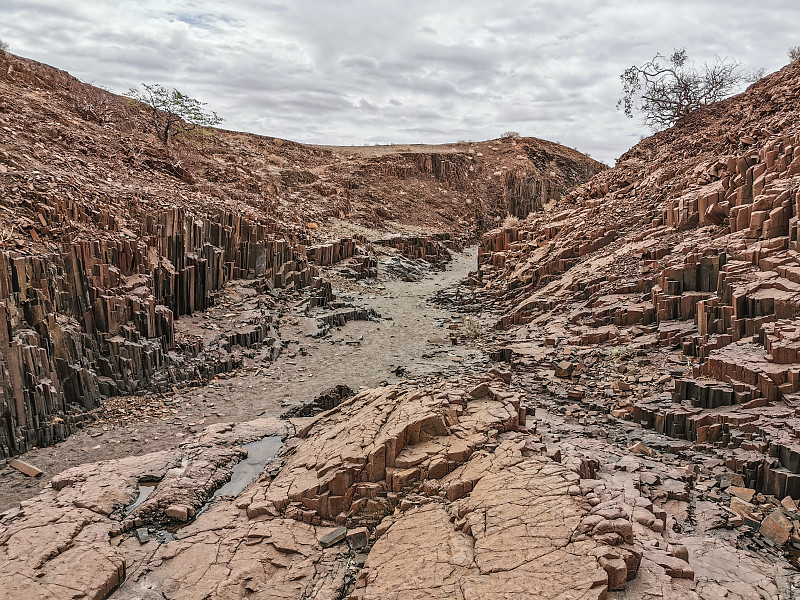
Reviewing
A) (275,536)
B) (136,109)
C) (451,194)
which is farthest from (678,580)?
(451,194)

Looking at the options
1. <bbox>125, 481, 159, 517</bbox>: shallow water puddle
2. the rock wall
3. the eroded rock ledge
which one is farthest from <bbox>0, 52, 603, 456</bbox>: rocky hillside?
<bbox>125, 481, 159, 517</bbox>: shallow water puddle

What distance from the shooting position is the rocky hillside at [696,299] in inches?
298

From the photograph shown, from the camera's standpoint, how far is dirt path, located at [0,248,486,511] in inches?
368

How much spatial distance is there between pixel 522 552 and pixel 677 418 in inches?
193

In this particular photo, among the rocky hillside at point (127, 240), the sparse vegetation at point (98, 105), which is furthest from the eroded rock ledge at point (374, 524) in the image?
the sparse vegetation at point (98, 105)

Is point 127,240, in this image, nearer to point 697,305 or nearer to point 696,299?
point 697,305

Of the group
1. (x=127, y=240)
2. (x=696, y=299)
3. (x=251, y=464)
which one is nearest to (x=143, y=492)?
(x=251, y=464)

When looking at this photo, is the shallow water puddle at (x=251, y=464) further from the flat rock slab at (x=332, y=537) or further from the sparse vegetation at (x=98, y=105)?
the sparse vegetation at (x=98, y=105)

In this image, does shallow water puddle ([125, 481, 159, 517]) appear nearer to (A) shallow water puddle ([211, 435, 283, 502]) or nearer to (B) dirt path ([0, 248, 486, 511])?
(A) shallow water puddle ([211, 435, 283, 502])

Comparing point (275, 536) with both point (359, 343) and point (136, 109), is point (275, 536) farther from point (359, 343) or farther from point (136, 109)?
point (136, 109)

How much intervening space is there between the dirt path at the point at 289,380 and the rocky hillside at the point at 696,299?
249 cm

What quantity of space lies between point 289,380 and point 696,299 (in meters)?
9.95

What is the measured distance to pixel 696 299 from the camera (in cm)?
1133

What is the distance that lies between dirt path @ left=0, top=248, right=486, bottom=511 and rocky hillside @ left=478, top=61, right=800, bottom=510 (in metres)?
2.49
